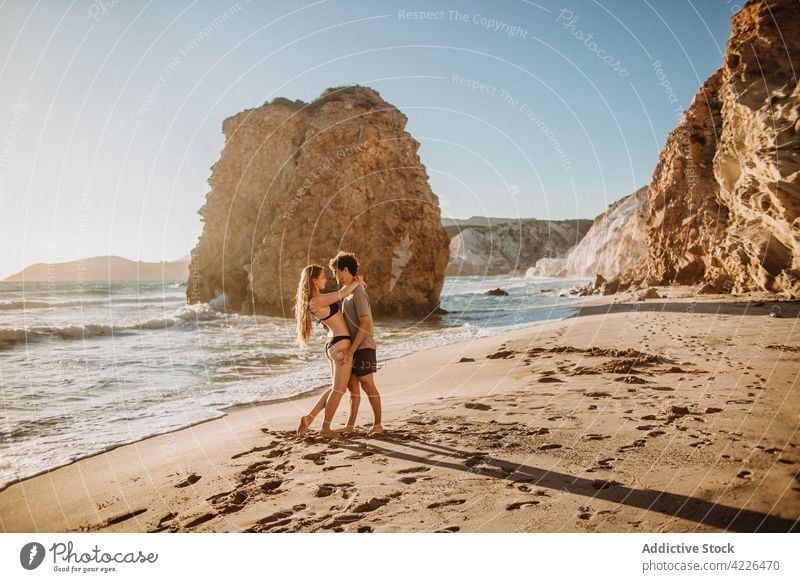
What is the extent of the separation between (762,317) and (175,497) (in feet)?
36.3

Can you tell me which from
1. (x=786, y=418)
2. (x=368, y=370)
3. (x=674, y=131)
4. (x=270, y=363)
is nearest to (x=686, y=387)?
(x=786, y=418)

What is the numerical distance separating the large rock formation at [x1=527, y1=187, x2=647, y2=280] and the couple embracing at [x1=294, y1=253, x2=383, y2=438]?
3207 centimetres

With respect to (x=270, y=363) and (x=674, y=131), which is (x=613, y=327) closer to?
(x=270, y=363)

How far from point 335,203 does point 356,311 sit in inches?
708

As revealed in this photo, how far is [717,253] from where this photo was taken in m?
17.5

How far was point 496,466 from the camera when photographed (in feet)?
11.9

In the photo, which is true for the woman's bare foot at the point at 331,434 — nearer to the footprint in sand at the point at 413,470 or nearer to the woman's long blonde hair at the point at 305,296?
the woman's long blonde hair at the point at 305,296

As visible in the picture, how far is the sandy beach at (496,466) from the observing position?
2.97m

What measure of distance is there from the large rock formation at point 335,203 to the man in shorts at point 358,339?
669 inches

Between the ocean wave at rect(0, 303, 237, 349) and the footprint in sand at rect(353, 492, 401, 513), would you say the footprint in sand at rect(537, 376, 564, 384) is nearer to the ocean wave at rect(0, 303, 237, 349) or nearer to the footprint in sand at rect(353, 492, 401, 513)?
the footprint in sand at rect(353, 492, 401, 513)

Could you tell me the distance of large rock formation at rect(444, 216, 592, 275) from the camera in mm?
88438

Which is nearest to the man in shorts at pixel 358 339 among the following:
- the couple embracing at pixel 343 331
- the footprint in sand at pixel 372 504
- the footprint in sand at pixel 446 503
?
→ the couple embracing at pixel 343 331

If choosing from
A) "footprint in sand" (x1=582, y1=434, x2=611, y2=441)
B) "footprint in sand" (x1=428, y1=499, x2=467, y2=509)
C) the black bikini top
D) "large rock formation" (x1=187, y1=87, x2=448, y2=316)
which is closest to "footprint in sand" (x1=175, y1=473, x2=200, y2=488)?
the black bikini top
